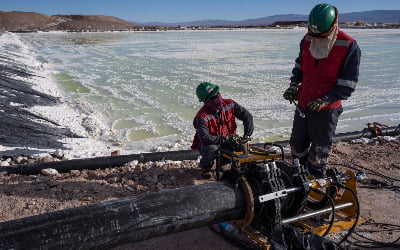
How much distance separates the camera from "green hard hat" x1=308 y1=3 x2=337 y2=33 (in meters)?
3.01

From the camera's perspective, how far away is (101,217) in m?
1.96

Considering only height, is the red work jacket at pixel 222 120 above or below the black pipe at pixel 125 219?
above

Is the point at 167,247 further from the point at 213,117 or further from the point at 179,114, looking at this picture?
the point at 179,114

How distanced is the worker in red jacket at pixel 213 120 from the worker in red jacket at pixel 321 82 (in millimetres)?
606

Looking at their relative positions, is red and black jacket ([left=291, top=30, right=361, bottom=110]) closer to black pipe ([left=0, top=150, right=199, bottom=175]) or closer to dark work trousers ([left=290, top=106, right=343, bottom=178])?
dark work trousers ([left=290, top=106, right=343, bottom=178])

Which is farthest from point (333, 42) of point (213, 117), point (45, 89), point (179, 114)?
point (45, 89)

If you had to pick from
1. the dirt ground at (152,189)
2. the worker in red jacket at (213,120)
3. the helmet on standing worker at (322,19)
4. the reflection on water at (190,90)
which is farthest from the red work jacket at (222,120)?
the reflection on water at (190,90)

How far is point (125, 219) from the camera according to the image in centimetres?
200

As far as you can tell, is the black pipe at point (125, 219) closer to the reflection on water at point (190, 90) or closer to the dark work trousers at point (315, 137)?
the dark work trousers at point (315, 137)

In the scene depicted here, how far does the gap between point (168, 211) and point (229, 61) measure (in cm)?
1370

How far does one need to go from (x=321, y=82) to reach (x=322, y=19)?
582mm

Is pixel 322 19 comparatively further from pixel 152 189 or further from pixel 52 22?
pixel 52 22

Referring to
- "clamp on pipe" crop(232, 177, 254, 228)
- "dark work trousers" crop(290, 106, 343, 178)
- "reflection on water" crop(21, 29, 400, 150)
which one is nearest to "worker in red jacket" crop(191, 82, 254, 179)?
"dark work trousers" crop(290, 106, 343, 178)

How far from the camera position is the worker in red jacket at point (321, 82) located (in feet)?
10.2
